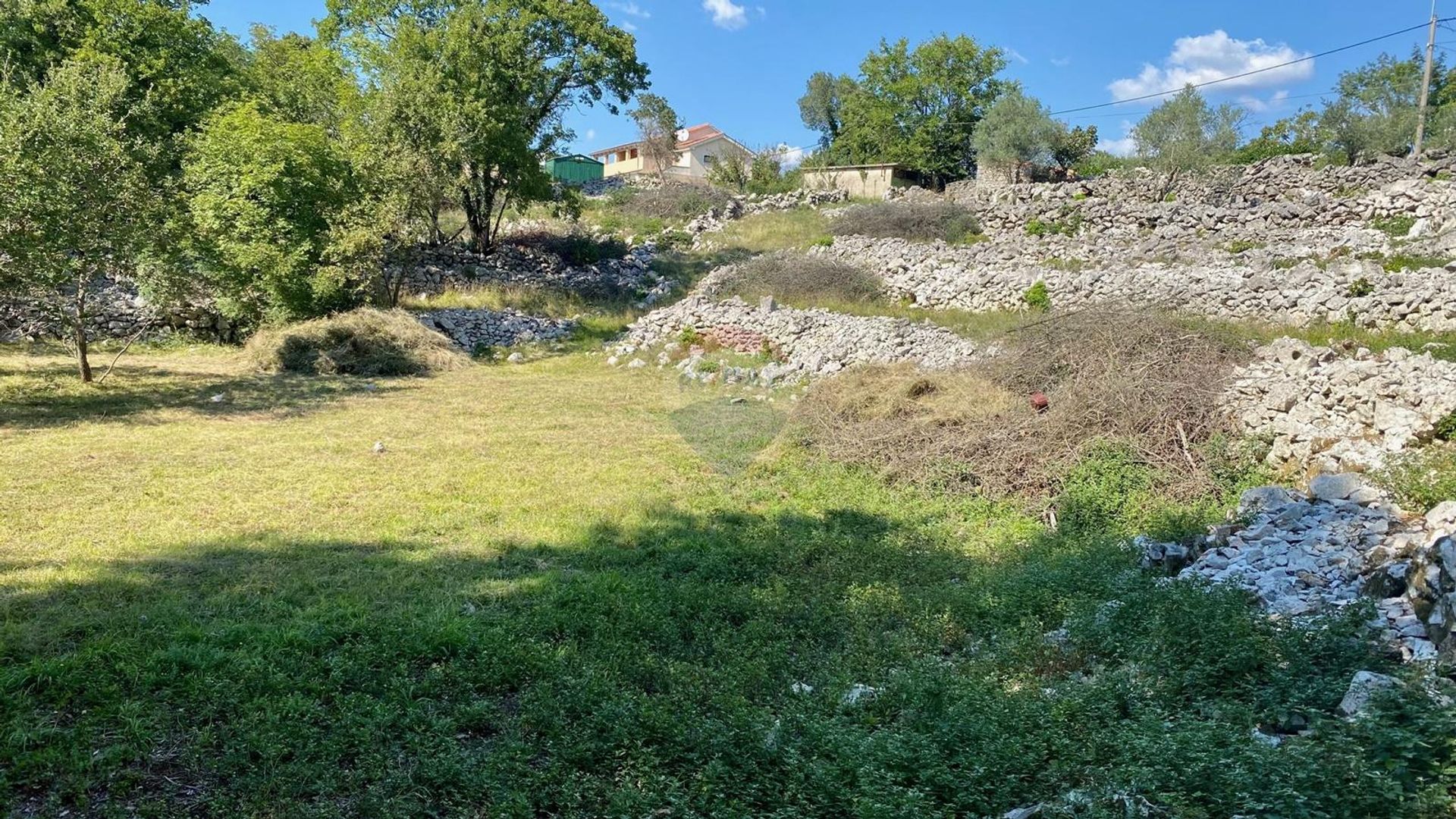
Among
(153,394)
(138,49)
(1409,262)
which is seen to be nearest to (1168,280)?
(1409,262)

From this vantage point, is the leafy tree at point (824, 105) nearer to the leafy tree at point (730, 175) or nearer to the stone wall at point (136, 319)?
the leafy tree at point (730, 175)

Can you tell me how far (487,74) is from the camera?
65.1 ft

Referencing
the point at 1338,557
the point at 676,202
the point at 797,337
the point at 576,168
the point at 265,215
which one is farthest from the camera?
the point at 576,168

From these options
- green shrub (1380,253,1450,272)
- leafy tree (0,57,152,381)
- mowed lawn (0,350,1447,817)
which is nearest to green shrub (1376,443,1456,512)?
mowed lawn (0,350,1447,817)

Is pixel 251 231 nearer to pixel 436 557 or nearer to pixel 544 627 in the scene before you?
pixel 436 557

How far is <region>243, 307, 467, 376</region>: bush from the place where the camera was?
45.7ft

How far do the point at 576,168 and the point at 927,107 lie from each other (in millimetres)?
20512

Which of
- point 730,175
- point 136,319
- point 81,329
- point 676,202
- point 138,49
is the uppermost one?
point 138,49

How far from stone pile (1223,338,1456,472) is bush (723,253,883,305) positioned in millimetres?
9833

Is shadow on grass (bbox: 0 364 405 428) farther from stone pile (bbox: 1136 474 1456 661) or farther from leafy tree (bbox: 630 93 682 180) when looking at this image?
leafy tree (bbox: 630 93 682 180)

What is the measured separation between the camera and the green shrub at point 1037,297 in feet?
49.1

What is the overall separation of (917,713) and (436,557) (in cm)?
379

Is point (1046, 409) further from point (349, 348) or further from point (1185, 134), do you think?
point (1185, 134)

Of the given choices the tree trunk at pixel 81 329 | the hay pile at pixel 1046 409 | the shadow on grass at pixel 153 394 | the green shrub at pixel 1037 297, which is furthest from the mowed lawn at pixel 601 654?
the green shrub at pixel 1037 297
